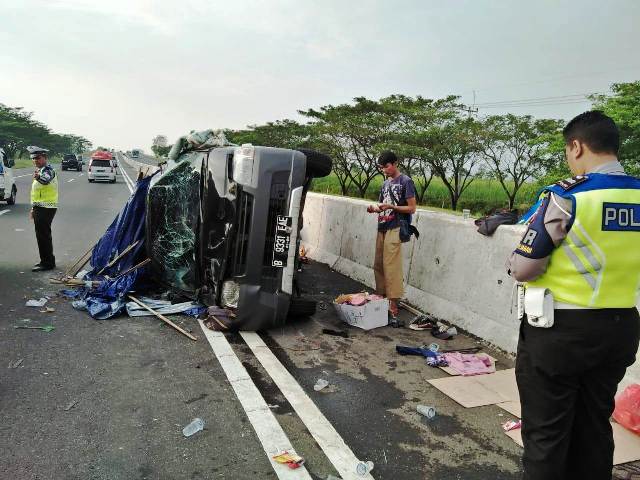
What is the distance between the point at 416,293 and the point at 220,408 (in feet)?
11.5

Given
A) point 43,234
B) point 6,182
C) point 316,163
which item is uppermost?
point 316,163

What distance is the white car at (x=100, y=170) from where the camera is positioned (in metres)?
31.5

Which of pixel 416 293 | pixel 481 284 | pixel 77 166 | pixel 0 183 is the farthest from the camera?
pixel 77 166

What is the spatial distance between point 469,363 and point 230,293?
245cm

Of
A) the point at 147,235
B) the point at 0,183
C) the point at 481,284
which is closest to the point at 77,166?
the point at 0,183

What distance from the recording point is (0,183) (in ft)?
47.7

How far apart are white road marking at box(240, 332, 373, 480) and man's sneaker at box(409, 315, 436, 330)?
1.79 metres

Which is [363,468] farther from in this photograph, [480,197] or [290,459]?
[480,197]

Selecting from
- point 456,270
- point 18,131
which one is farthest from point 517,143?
point 18,131

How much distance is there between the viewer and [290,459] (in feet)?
9.23

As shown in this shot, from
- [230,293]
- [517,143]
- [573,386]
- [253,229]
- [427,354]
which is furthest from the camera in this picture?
[517,143]

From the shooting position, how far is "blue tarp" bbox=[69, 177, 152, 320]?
5.94 meters

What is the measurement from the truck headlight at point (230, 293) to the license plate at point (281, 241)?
49 cm

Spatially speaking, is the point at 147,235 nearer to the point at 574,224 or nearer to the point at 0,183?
the point at 574,224
